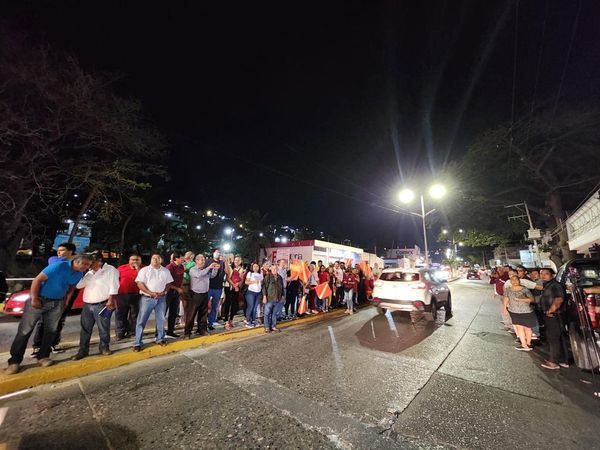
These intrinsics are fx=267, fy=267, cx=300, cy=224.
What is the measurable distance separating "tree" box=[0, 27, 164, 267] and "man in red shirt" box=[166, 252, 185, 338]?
10.2m

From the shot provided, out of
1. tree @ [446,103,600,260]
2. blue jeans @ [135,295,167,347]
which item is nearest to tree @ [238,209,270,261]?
tree @ [446,103,600,260]

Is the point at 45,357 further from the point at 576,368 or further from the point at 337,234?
the point at 337,234

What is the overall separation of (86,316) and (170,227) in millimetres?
29936

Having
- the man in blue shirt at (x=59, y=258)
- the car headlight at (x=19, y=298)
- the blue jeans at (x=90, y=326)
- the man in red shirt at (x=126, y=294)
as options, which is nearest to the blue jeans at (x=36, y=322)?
the man in blue shirt at (x=59, y=258)

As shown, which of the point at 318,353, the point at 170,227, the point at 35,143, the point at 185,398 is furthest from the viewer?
the point at 170,227

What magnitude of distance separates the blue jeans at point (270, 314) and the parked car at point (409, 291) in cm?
349

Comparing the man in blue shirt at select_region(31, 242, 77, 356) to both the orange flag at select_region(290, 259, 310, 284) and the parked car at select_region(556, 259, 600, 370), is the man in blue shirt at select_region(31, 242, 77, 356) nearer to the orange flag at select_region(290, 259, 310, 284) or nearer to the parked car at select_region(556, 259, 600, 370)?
the orange flag at select_region(290, 259, 310, 284)

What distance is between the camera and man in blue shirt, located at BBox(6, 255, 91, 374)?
386 cm

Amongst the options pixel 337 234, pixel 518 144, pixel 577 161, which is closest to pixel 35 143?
pixel 518 144

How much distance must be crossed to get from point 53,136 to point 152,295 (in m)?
13.9

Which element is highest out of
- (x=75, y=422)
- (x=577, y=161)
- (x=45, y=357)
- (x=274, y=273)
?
(x=577, y=161)

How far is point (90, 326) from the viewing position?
4.50m

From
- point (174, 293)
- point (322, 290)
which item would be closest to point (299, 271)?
point (322, 290)

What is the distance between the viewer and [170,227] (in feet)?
105
